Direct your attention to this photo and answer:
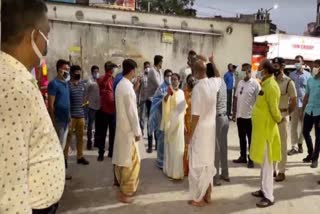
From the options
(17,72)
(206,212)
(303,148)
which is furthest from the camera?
(303,148)

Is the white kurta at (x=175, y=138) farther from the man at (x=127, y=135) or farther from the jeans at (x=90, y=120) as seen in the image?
the jeans at (x=90, y=120)

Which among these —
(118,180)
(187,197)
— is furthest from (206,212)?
(118,180)

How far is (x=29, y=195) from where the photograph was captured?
1.81m

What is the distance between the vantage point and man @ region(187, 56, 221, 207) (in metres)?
5.64

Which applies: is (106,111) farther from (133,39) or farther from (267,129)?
(133,39)

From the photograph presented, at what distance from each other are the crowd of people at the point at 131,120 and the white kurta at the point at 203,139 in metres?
0.01

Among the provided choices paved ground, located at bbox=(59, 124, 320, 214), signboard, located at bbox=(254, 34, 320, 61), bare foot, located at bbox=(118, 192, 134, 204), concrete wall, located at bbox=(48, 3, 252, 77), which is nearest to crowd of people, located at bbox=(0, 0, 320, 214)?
bare foot, located at bbox=(118, 192, 134, 204)

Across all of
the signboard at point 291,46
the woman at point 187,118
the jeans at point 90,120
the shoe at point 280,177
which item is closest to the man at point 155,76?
the jeans at point 90,120

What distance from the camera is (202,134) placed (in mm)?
5699

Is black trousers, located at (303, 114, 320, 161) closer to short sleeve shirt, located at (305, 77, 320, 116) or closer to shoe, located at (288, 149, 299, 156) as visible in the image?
short sleeve shirt, located at (305, 77, 320, 116)

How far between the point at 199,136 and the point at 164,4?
28.4m

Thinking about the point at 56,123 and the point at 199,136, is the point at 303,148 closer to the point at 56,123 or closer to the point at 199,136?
the point at 199,136

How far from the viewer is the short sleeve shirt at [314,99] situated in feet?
25.7

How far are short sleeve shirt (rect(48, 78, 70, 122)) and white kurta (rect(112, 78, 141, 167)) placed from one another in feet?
3.85
